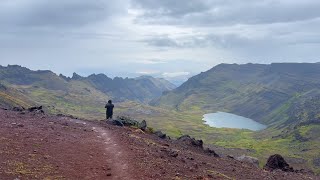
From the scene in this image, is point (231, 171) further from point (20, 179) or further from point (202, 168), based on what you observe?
point (20, 179)

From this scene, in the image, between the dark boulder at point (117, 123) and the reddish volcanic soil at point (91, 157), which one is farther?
the dark boulder at point (117, 123)

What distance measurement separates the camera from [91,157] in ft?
118

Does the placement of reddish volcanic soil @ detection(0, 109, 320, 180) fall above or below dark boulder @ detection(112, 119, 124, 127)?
below

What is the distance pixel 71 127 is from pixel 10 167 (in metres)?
16.6

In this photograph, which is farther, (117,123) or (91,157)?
(117,123)

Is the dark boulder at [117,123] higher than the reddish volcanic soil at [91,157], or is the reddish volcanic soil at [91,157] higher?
the dark boulder at [117,123]

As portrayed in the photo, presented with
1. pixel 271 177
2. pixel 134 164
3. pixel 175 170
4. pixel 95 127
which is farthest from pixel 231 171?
pixel 95 127

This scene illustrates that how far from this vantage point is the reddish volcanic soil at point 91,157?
32.1m

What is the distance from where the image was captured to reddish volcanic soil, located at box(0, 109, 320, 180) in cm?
3209

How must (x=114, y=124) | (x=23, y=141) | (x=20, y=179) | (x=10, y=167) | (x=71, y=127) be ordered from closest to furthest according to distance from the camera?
(x=20, y=179) → (x=10, y=167) → (x=23, y=141) → (x=71, y=127) → (x=114, y=124)

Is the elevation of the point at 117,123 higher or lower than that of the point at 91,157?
higher

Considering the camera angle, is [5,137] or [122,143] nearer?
[5,137]

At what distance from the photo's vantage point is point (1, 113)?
5272cm

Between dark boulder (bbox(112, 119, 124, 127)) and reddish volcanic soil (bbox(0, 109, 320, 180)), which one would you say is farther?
dark boulder (bbox(112, 119, 124, 127))
